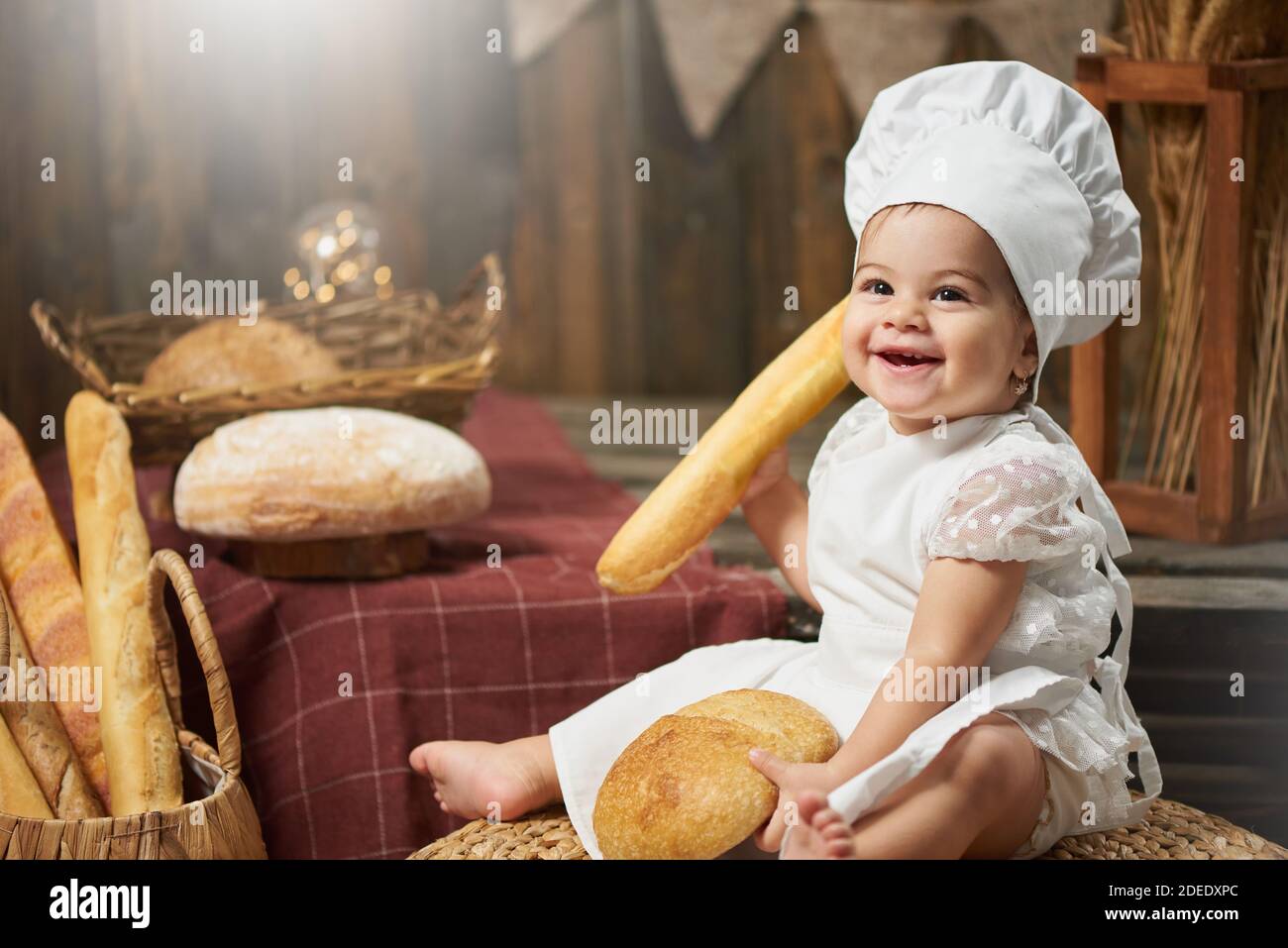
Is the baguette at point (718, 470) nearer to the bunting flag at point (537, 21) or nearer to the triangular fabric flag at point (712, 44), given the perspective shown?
the triangular fabric flag at point (712, 44)

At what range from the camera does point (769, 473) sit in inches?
52.5

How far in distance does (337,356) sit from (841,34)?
151 cm

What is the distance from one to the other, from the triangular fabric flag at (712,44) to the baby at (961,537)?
1972mm

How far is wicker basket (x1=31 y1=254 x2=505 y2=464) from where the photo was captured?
1.62 m

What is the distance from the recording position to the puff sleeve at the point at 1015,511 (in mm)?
1027

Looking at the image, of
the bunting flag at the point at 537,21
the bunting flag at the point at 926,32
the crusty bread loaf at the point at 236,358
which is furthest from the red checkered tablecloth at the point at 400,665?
the bunting flag at the point at 537,21

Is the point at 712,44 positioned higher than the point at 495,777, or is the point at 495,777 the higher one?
the point at 712,44

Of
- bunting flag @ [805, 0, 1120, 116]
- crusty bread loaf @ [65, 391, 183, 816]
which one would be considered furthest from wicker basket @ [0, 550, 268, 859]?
bunting flag @ [805, 0, 1120, 116]

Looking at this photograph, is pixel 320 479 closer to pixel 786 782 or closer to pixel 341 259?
pixel 786 782

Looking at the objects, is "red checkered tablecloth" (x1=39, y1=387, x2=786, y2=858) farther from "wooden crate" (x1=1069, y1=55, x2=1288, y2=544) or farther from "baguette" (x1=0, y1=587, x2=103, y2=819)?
"wooden crate" (x1=1069, y1=55, x2=1288, y2=544)

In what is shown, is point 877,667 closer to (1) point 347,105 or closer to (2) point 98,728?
(2) point 98,728

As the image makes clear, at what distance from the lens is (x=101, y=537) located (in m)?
1.43

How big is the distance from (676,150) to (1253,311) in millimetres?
1902

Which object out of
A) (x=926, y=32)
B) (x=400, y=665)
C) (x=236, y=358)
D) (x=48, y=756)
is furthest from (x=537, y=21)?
(x=48, y=756)
